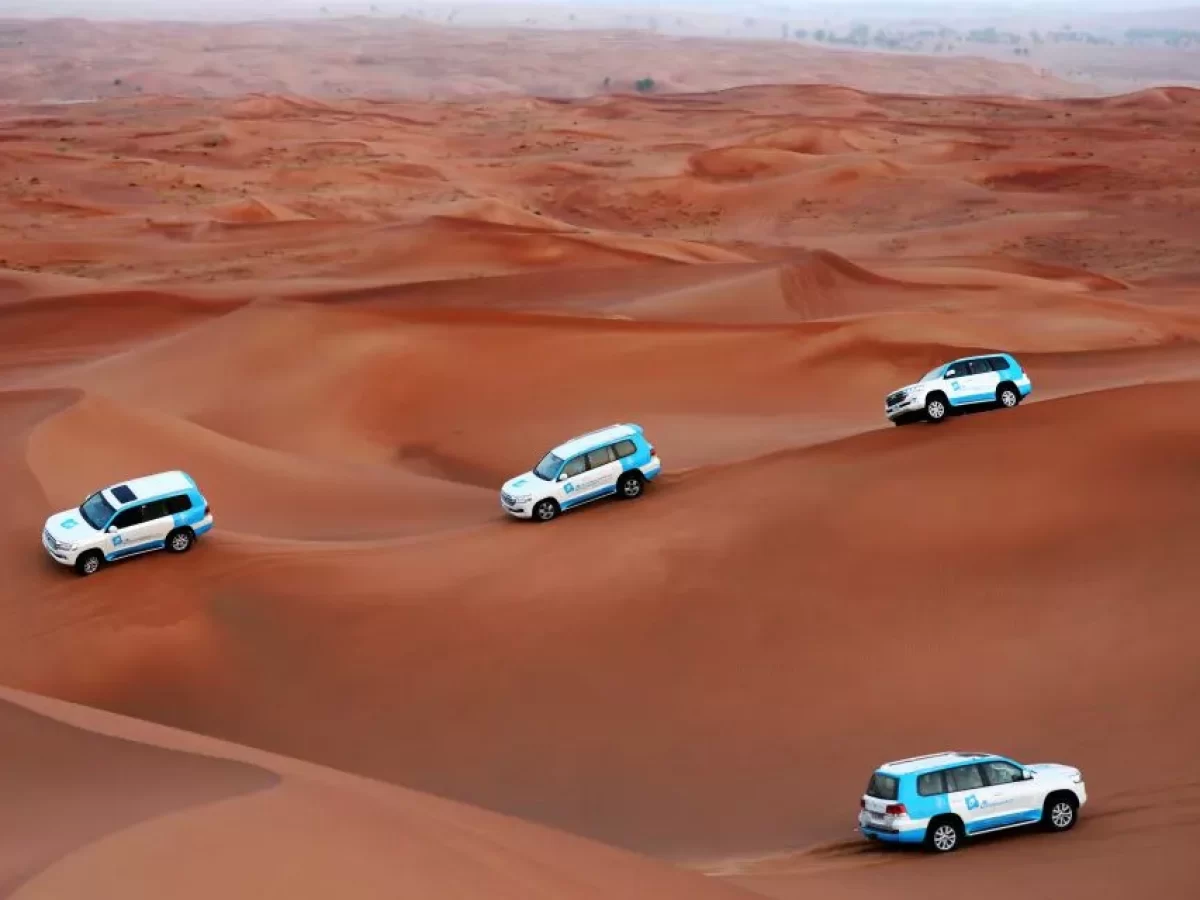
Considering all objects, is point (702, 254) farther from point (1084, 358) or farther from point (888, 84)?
point (888, 84)

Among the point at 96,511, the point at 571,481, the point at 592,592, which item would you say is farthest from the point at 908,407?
the point at 96,511

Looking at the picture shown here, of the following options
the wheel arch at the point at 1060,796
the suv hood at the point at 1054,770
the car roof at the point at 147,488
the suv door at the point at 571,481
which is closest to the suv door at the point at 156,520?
the car roof at the point at 147,488

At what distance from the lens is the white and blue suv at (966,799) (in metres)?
12.1

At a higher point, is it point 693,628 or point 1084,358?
point 1084,358

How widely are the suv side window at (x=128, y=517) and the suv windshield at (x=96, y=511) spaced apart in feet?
0.34

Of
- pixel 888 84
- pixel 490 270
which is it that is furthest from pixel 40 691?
pixel 888 84

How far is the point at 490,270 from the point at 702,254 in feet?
25.7

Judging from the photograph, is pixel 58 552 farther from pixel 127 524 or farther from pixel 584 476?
pixel 584 476

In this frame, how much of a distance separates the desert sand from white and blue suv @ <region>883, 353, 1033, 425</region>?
0.67m

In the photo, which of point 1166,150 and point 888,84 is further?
point 888,84

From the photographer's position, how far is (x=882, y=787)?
40.2 ft

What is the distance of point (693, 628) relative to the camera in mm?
16953

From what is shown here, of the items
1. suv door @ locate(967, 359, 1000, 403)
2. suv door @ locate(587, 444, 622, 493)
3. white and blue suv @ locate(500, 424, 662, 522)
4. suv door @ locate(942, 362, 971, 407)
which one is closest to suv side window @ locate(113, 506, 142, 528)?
white and blue suv @ locate(500, 424, 662, 522)

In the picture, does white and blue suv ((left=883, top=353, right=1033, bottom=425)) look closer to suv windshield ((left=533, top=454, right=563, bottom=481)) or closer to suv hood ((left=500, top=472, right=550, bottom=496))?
suv windshield ((left=533, top=454, right=563, bottom=481))
